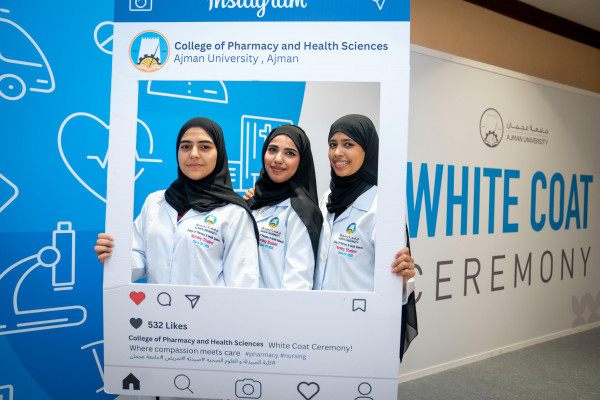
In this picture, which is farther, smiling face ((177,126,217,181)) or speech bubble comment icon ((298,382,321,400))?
smiling face ((177,126,217,181))

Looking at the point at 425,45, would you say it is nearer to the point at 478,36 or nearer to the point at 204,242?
the point at 478,36

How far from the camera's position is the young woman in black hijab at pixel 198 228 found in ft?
4.75

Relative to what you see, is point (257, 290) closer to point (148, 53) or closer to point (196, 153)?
point (196, 153)

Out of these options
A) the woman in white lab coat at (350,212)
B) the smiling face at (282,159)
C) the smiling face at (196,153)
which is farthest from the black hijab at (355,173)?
the smiling face at (196,153)

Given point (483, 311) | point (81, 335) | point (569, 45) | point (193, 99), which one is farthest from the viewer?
point (569, 45)

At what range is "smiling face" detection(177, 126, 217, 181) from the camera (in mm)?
1526

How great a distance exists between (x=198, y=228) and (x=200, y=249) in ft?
0.23

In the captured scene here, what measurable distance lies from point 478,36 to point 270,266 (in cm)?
312

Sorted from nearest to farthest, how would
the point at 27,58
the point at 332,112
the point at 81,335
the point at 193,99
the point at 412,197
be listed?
the point at 193,99 → the point at 332,112 → the point at 27,58 → the point at 81,335 → the point at 412,197

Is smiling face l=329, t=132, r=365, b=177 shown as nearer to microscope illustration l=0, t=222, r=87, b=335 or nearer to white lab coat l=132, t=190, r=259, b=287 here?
white lab coat l=132, t=190, r=259, b=287

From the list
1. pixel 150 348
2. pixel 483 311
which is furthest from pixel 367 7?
pixel 483 311

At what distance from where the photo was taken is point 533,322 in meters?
4.23

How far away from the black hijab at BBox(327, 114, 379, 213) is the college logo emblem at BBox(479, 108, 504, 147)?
7.86 ft

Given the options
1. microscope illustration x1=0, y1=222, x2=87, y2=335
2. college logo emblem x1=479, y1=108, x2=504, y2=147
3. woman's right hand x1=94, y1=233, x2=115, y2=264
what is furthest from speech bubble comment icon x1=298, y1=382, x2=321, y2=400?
college logo emblem x1=479, y1=108, x2=504, y2=147
